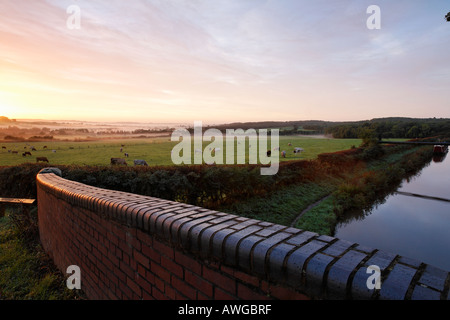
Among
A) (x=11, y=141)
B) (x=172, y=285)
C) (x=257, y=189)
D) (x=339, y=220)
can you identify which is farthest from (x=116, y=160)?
(x=11, y=141)

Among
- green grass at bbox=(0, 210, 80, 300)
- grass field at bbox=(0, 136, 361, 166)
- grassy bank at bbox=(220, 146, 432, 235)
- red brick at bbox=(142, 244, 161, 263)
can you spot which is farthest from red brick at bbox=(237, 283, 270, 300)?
grass field at bbox=(0, 136, 361, 166)

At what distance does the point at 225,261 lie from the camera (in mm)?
1508

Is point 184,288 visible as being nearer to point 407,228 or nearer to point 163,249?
point 163,249

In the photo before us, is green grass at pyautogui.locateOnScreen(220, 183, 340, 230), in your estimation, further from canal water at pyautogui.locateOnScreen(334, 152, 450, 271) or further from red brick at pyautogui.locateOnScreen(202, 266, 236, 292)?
red brick at pyautogui.locateOnScreen(202, 266, 236, 292)

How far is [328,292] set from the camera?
1.15 meters

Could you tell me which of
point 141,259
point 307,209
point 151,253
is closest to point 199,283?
point 151,253

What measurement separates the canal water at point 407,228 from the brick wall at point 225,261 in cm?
763

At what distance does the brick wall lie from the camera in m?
1.14

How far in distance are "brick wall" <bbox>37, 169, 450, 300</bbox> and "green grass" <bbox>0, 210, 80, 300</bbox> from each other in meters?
1.74

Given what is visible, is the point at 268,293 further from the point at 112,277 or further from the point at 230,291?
the point at 112,277

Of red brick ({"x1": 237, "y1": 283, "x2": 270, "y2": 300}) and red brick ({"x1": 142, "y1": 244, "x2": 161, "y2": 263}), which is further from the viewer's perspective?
red brick ({"x1": 142, "y1": 244, "x2": 161, "y2": 263})

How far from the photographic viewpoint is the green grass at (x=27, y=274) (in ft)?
13.1

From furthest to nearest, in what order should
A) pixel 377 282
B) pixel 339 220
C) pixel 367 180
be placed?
pixel 367 180
pixel 339 220
pixel 377 282
